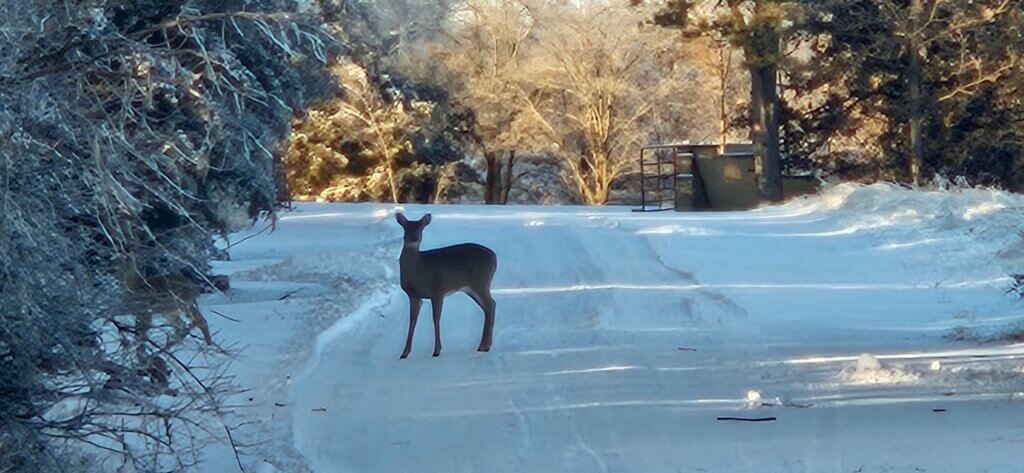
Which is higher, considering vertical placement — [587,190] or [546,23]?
[546,23]

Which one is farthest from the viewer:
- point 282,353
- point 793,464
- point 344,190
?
point 344,190

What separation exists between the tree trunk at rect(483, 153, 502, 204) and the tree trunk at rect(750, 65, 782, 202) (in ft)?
61.7

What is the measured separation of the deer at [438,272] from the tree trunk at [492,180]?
1653 inches

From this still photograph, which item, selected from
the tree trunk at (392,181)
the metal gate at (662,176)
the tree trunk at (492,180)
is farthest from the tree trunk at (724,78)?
the tree trunk at (392,181)

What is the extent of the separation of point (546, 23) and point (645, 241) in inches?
1240

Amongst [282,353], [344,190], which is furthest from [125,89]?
[344,190]

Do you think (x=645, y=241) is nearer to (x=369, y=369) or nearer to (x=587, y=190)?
(x=369, y=369)

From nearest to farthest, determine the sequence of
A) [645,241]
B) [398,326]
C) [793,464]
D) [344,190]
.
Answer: [793,464] < [398,326] < [645,241] < [344,190]

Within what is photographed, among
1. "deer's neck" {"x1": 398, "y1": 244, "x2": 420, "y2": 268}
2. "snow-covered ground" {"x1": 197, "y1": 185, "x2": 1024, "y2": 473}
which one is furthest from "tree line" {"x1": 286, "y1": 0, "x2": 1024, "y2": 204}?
"deer's neck" {"x1": 398, "y1": 244, "x2": 420, "y2": 268}

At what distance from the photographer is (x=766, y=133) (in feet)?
125

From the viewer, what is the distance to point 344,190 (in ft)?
169

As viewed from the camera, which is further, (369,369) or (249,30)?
(369,369)

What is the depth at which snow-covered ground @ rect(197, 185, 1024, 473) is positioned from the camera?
32.8ft

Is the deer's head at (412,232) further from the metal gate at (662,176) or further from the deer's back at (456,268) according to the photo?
the metal gate at (662,176)
